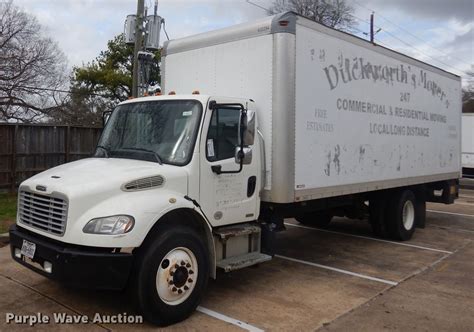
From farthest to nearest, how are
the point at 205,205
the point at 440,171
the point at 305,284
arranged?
the point at 440,171 → the point at 305,284 → the point at 205,205

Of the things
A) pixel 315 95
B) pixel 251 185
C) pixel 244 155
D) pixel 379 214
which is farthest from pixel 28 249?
pixel 379 214

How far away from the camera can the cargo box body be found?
6.04m

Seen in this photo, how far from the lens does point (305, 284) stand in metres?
6.48

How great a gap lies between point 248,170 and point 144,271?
6.19 feet

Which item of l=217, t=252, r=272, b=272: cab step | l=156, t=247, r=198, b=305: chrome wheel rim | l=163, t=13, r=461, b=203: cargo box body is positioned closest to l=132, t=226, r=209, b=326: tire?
l=156, t=247, r=198, b=305: chrome wheel rim

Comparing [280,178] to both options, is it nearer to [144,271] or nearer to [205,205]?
[205,205]

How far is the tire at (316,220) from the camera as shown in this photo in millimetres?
9969

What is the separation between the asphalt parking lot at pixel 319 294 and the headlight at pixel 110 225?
1073 millimetres

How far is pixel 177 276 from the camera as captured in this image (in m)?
4.89

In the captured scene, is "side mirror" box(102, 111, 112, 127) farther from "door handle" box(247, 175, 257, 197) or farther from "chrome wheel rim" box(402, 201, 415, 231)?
"chrome wheel rim" box(402, 201, 415, 231)

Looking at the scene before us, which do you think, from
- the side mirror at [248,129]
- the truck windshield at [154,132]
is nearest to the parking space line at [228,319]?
the truck windshield at [154,132]

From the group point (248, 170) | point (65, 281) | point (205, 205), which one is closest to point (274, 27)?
point (248, 170)

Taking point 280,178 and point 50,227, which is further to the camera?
point 280,178

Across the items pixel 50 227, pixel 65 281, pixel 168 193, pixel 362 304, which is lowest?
pixel 362 304
